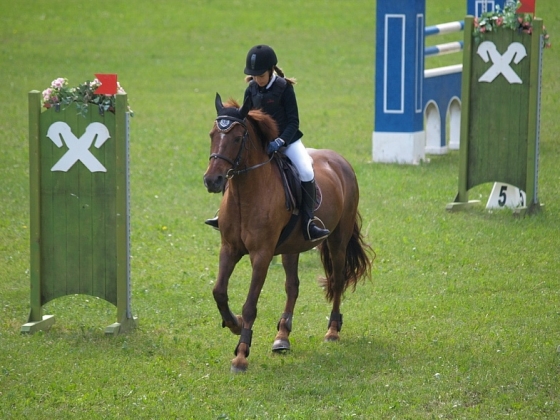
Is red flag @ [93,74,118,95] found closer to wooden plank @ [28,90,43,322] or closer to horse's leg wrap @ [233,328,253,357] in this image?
wooden plank @ [28,90,43,322]

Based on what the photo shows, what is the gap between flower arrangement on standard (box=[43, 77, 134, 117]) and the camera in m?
9.13

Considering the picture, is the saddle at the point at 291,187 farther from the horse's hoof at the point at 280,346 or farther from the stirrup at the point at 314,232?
the horse's hoof at the point at 280,346

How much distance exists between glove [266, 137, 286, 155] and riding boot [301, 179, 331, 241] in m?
0.59

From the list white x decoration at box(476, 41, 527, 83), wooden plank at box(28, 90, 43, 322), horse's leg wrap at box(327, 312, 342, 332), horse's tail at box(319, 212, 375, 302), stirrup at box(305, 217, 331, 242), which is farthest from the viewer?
white x decoration at box(476, 41, 527, 83)

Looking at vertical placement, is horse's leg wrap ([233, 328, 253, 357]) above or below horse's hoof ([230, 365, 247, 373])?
above

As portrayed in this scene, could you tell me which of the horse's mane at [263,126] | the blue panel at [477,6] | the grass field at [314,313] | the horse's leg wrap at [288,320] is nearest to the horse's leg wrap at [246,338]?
the grass field at [314,313]

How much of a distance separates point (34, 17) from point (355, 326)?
27855 millimetres

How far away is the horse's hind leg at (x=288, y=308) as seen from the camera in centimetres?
885

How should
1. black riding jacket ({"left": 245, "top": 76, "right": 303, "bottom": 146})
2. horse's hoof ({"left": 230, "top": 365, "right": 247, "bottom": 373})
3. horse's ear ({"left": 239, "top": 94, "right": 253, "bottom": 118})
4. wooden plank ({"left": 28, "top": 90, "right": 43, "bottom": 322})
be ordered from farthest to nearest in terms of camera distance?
wooden plank ({"left": 28, "top": 90, "right": 43, "bottom": 322}), black riding jacket ({"left": 245, "top": 76, "right": 303, "bottom": 146}), horse's hoof ({"left": 230, "top": 365, "right": 247, "bottom": 373}), horse's ear ({"left": 239, "top": 94, "right": 253, "bottom": 118})

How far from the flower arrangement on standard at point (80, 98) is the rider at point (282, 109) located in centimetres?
139

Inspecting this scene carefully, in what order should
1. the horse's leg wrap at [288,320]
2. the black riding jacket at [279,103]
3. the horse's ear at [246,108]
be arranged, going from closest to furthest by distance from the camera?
the horse's ear at [246,108] < the black riding jacket at [279,103] < the horse's leg wrap at [288,320]

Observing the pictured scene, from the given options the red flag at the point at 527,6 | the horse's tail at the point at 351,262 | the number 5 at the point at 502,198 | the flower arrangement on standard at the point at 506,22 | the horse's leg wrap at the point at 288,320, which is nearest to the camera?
the horse's leg wrap at the point at 288,320

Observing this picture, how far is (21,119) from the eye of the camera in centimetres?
2147

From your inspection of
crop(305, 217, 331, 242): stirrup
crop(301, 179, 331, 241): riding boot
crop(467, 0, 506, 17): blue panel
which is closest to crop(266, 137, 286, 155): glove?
crop(301, 179, 331, 241): riding boot
